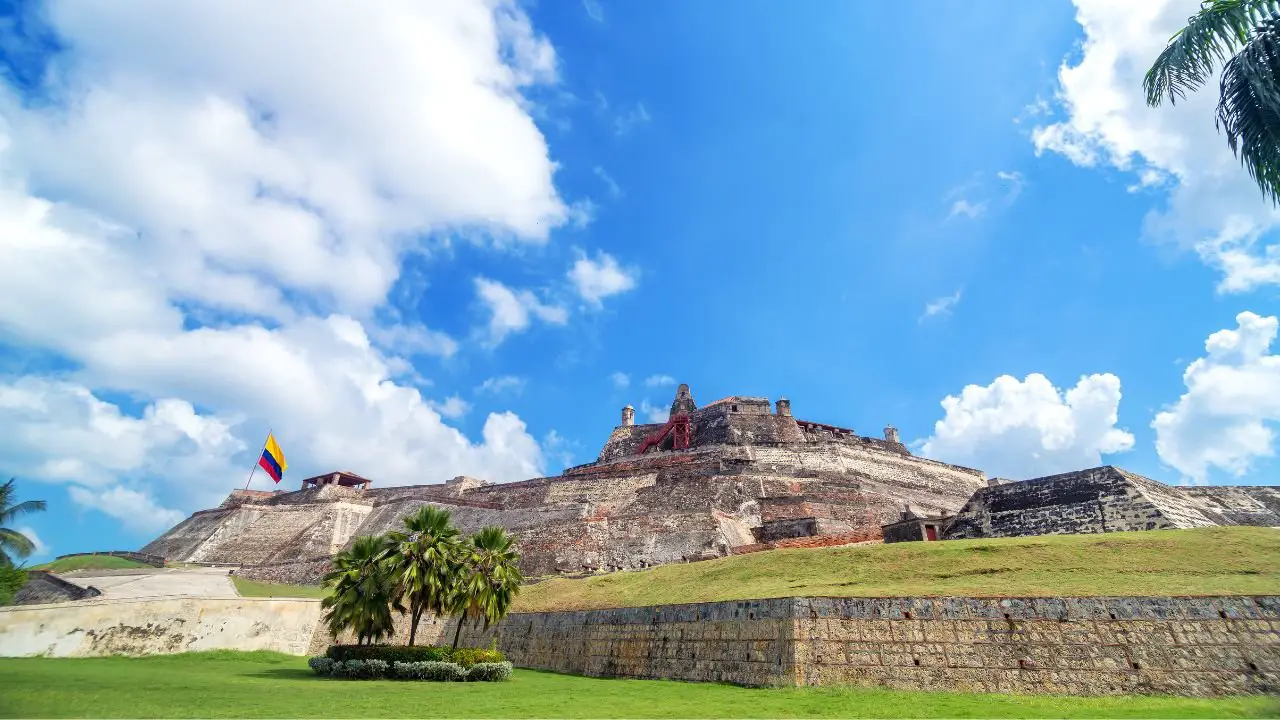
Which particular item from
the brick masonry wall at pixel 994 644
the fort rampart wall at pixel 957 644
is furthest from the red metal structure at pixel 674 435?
the brick masonry wall at pixel 994 644

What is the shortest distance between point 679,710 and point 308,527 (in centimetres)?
4687

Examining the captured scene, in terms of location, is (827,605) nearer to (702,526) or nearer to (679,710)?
(679,710)

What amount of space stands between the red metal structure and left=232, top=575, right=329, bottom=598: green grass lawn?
92.3 ft

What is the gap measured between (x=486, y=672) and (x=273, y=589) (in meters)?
24.4

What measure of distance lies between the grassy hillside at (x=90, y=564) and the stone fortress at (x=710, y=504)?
9.41ft

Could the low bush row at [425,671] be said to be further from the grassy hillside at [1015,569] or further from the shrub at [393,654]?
the grassy hillside at [1015,569]

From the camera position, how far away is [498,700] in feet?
50.4

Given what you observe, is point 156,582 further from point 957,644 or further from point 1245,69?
point 1245,69

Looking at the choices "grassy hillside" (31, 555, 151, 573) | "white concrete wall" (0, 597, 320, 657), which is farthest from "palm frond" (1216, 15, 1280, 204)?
"grassy hillside" (31, 555, 151, 573)

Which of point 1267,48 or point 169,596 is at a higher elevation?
point 1267,48

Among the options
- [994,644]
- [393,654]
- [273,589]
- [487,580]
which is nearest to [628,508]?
[487,580]

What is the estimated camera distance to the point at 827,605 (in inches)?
619

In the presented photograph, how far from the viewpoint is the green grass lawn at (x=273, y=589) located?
35.4 meters

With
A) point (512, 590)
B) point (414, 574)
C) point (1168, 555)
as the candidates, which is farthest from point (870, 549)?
point (414, 574)
